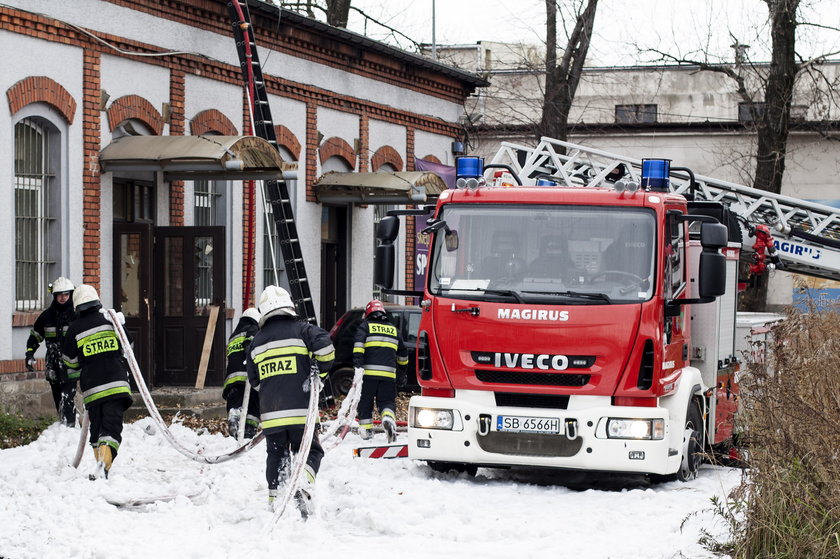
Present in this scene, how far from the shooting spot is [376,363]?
50.1 ft

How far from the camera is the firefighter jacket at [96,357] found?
11891 millimetres

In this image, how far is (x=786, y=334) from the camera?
10.6 m

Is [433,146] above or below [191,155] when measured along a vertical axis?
above

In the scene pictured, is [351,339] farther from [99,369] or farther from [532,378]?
[532,378]

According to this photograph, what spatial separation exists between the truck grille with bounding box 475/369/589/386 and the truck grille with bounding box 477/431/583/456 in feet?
1.45

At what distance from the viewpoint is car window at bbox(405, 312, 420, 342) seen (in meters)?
Answer: 19.7

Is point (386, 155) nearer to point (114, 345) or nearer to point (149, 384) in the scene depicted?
point (149, 384)

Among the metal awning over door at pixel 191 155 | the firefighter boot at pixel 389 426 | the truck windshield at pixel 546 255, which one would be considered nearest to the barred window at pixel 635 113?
the metal awning over door at pixel 191 155

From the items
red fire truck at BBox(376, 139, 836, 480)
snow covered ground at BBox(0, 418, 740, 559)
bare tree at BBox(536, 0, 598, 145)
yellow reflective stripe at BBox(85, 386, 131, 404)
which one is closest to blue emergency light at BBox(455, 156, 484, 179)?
red fire truck at BBox(376, 139, 836, 480)

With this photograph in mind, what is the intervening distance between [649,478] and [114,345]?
502 cm

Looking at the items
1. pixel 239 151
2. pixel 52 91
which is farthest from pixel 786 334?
pixel 52 91

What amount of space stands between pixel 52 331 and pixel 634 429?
760 centimetres

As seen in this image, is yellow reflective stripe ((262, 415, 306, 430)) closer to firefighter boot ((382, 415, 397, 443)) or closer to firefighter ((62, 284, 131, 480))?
firefighter ((62, 284, 131, 480))

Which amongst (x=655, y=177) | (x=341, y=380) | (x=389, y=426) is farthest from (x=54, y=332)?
(x=655, y=177)
